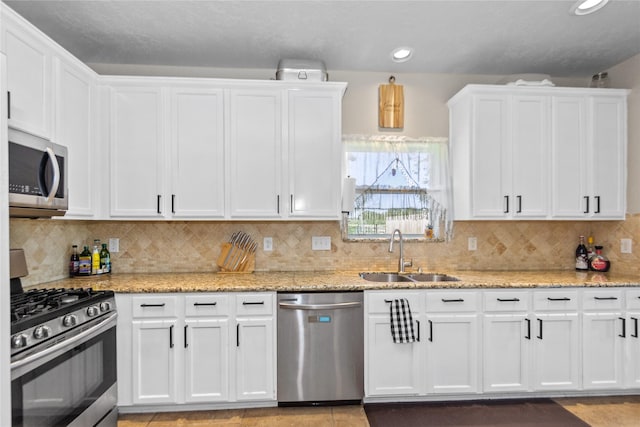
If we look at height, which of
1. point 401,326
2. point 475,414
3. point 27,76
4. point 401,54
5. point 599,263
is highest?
point 401,54

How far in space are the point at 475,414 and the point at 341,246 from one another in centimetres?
159

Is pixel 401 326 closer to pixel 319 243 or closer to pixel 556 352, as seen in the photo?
pixel 319 243

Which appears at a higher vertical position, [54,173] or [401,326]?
[54,173]

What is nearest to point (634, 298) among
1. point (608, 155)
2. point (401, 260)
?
point (608, 155)

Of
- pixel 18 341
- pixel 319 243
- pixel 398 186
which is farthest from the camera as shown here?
pixel 398 186

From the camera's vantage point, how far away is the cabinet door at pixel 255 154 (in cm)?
296

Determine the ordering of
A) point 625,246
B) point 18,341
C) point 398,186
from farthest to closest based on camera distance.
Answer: point 398,186 < point 625,246 < point 18,341

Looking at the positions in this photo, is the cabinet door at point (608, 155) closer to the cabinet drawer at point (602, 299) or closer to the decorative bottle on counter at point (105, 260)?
the cabinet drawer at point (602, 299)

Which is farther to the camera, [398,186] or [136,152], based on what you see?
→ [398,186]

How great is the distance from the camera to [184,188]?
9.62 feet

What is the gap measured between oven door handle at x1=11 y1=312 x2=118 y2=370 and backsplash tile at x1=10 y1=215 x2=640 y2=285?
87 centimetres

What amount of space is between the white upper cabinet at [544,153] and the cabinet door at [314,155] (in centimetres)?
112

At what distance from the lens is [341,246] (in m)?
3.38

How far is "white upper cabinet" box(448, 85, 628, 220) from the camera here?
10.1 feet
